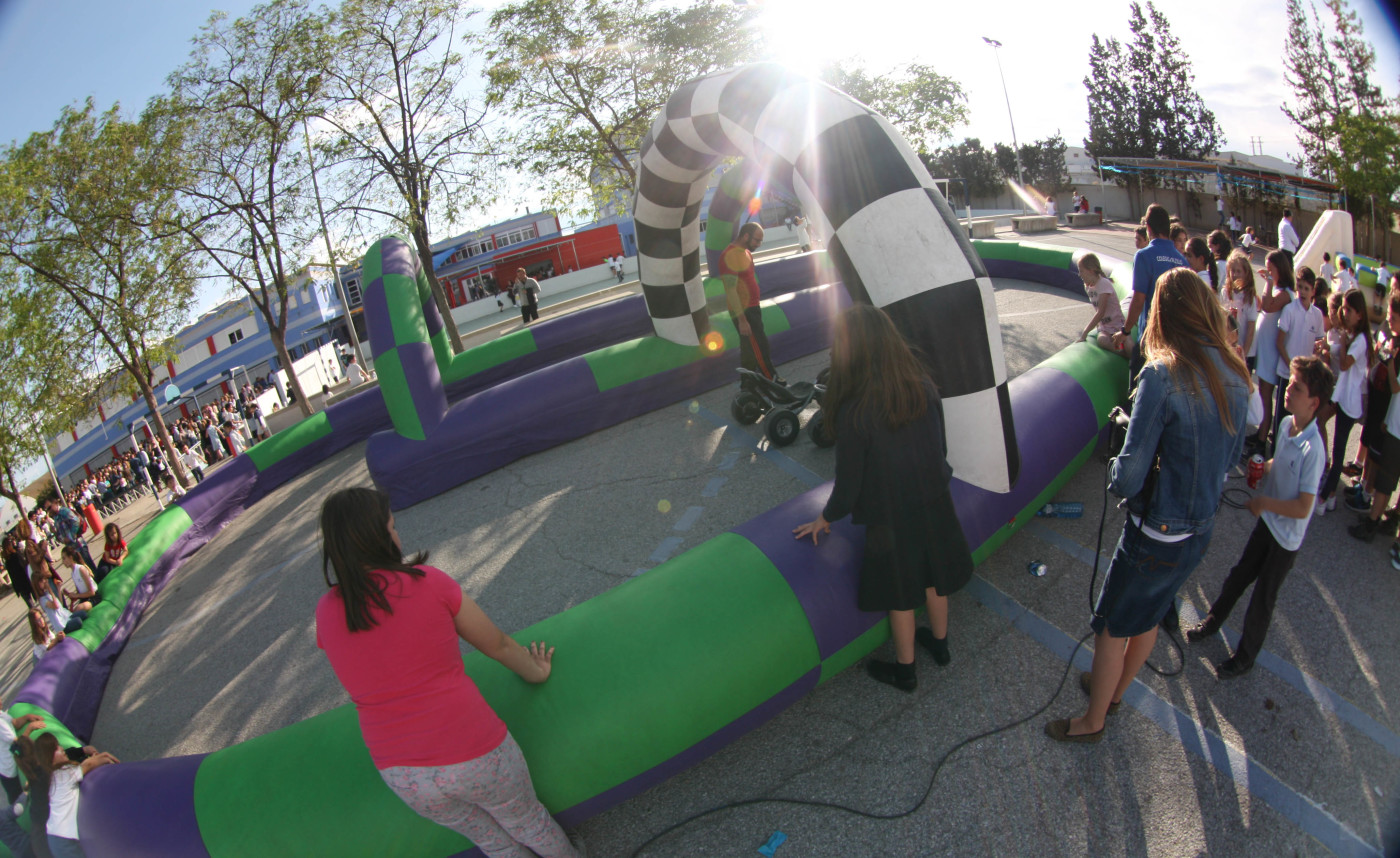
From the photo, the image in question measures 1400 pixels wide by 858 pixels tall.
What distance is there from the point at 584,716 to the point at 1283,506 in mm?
2952

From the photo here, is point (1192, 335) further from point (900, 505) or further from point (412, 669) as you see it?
point (412, 669)

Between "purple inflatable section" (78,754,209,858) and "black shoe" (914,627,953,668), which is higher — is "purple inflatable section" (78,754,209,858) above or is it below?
above

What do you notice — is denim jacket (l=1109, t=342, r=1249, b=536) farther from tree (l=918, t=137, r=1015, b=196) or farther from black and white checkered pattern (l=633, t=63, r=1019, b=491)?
tree (l=918, t=137, r=1015, b=196)

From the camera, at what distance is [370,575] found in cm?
→ 184

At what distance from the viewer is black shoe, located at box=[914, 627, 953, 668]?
3090 mm

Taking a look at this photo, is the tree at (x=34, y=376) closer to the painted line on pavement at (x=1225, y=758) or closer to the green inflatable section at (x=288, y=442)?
the green inflatable section at (x=288, y=442)

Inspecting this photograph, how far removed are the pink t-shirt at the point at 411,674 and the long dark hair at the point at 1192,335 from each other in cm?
244

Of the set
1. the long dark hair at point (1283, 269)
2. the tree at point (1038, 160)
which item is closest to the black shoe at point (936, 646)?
the long dark hair at point (1283, 269)

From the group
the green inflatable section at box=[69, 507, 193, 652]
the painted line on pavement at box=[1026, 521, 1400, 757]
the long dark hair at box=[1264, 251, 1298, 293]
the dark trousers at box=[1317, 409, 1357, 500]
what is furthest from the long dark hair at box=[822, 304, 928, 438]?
the green inflatable section at box=[69, 507, 193, 652]

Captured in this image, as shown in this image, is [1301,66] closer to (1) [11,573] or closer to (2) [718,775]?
(2) [718,775]

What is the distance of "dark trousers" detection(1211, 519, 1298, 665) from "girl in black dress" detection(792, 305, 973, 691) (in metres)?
1.25

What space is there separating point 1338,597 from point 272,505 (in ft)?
30.4

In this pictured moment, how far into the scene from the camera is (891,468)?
8.62 feet

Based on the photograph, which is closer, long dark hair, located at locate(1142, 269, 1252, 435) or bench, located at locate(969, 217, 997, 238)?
long dark hair, located at locate(1142, 269, 1252, 435)
